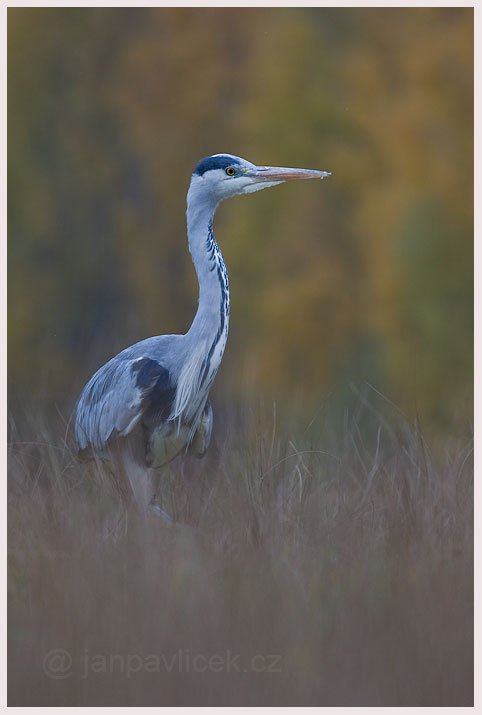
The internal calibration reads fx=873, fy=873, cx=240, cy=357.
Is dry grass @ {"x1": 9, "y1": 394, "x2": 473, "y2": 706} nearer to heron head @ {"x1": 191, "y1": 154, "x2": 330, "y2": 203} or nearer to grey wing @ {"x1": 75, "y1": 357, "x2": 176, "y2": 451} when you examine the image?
grey wing @ {"x1": 75, "y1": 357, "x2": 176, "y2": 451}

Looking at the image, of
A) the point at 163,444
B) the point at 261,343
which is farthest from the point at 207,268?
the point at 261,343

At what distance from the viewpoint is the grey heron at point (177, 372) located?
3645mm

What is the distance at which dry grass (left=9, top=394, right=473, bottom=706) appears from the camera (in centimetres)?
304

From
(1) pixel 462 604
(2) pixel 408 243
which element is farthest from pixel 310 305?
(1) pixel 462 604

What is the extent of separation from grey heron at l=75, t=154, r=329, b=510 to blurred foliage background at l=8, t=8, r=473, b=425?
140 inches

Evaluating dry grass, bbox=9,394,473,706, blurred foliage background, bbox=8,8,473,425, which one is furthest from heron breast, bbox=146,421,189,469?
blurred foliage background, bbox=8,8,473,425

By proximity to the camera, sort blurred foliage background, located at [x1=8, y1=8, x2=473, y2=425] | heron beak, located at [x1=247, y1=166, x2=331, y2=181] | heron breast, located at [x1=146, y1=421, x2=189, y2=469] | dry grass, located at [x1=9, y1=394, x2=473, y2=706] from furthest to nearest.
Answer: blurred foliage background, located at [x1=8, y1=8, x2=473, y2=425], heron breast, located at [x1=146, y1=421, x2=189, y2=469], heron beak, located at [x1=247, y1=166, x2=331, y2=181], dry grass, located at [x1=9, y1=394, x2=473, y2=706]

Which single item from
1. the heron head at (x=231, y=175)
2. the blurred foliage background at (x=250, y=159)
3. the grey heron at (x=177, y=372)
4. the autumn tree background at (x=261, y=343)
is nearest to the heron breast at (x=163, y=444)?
the grey heron at (x=177, y=372)

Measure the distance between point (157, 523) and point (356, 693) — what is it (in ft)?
3.10

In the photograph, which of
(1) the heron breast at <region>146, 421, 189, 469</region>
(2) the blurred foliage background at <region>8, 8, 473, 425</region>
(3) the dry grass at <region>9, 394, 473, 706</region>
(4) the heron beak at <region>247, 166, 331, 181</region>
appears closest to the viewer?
(3) the dry grass at <region>9, 394, 473, 706</region>

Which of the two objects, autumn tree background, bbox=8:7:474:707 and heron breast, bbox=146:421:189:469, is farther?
heron breast, bbox=146:421:189:469

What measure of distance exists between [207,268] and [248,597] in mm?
1350

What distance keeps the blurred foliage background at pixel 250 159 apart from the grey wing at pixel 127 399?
3575 millimetres

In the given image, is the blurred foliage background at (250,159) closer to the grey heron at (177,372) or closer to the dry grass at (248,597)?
the grey heron at (177,372)
